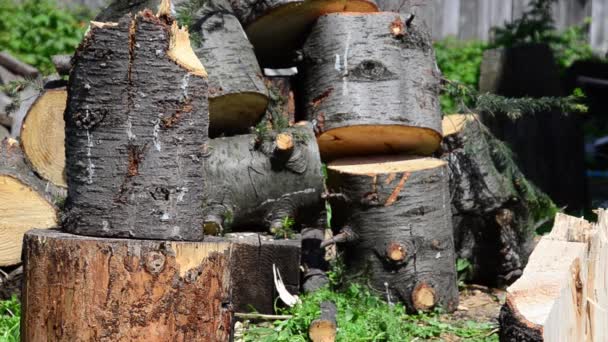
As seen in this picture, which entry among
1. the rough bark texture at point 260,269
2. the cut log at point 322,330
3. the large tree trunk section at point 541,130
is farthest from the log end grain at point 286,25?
the large tree trunk section at point 541,130

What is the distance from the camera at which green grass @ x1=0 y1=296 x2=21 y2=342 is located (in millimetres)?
4004

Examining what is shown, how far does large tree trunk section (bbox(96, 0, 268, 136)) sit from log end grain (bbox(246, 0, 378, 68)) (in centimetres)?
23

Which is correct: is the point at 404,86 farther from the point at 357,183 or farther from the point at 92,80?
the point at 92,80

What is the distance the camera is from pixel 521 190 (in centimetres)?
527

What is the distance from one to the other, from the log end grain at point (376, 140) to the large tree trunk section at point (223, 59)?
44 centimetres

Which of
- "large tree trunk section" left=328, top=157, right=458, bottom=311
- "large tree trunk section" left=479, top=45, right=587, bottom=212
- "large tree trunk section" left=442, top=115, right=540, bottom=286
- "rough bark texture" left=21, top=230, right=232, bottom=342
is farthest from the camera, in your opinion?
"large tree trunk section" left=479, top=45, right=587, bottom=212

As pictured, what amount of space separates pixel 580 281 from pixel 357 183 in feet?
5.82

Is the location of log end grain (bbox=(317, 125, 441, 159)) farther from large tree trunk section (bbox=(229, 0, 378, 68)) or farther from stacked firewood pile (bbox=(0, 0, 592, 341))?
large tree trunk section (bbox=(229, 0, 378, 68))

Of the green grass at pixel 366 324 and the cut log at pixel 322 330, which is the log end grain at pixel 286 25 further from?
the cut log at pixel 322 330

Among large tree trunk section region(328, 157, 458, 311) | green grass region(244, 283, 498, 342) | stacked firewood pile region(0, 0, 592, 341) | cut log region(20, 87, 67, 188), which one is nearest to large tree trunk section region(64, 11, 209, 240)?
stacked firewood pile region(0, 0, 592, 341)

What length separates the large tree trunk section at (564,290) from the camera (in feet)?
8.42

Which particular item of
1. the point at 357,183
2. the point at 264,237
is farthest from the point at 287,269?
the point at 357,183

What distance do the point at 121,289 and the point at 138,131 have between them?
1.70ft

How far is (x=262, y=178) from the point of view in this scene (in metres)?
4.63
